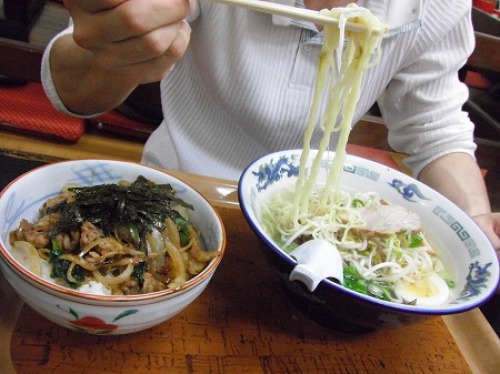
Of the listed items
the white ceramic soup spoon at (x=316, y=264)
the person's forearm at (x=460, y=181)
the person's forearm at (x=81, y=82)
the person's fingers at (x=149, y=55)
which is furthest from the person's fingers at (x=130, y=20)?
the person's forearm at (x=460, y=181)

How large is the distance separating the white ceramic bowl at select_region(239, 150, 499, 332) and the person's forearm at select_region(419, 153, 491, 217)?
12.1 inches

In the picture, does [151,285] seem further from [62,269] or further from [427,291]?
[427,291]

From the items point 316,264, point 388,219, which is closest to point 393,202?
point 388,219

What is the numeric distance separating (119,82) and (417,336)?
83cm

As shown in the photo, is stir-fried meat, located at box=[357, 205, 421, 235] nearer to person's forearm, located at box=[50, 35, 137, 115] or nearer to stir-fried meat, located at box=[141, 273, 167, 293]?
stir-fried meat, located at box=[141, 273, 167, 293]

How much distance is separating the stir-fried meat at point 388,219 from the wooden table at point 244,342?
209 millimetres

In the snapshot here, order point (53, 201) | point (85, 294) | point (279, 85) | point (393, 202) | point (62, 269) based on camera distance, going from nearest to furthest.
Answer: point (85, 294) → point (62, 269) → point (53, 201) → point (393, 202) → point (279, 85)

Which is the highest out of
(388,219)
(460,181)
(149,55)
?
(149,55)

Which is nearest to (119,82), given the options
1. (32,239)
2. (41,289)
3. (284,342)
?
(32,239)

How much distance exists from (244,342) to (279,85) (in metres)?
0.80

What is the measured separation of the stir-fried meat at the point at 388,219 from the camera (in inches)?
40.4

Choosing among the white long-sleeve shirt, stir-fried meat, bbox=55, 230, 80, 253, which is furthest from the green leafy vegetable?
the white long-sleeve shirt

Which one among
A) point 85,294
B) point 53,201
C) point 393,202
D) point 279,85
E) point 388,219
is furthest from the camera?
point 279,85

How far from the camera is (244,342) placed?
0.85m
